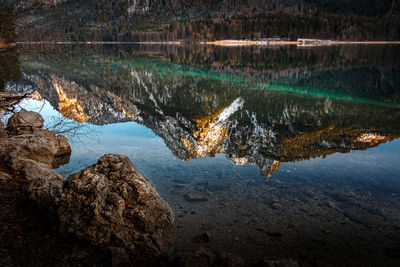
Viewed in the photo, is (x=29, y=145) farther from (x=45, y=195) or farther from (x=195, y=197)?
(x=195, y=197)

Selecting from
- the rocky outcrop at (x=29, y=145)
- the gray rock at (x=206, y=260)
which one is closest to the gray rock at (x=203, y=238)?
the gray rock at (x=206, y=260)

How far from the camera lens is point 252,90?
38.2 metres

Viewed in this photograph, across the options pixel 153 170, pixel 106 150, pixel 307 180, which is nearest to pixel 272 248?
pixel 307 180

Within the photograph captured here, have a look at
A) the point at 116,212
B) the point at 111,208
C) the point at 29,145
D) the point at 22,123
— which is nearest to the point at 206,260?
the point at 116,212

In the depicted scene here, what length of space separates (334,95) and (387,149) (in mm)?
17261

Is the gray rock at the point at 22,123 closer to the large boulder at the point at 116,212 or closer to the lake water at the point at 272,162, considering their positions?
the lake water at the point at 272,162

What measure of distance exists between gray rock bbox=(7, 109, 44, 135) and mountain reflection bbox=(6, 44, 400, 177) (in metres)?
3.45

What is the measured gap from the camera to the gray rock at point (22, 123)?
48.8ft

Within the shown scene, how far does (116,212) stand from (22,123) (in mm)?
11811

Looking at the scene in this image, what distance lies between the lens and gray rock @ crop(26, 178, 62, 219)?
21.8 feet

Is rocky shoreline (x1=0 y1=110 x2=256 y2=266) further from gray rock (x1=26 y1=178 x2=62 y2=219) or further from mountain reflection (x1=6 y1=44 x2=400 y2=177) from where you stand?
mountain reflection (x1=6 y1=44 x2=400 y2=177)

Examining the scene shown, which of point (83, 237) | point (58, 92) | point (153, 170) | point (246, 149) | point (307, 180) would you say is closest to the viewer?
point (83, 237)

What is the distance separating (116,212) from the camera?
20.2 ft

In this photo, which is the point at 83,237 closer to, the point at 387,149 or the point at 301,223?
the point at 301,223
